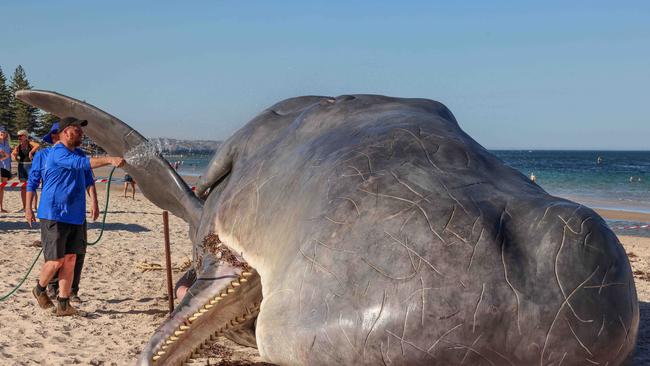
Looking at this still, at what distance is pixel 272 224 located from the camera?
3645mm

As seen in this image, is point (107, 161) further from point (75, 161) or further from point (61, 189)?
point (61, 189)

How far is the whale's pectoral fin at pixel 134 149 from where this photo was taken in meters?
6.32

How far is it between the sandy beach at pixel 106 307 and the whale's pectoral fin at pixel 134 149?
1.10 metres

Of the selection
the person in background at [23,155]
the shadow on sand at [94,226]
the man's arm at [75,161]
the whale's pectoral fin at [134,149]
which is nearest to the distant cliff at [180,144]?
the whale's pectoral fin at [134,149]

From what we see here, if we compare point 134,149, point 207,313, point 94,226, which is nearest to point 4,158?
point 94,226

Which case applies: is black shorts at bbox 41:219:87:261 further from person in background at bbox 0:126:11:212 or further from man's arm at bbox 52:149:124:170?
person in background at bbox 0:126:11:212

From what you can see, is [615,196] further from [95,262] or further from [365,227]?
[365,227]

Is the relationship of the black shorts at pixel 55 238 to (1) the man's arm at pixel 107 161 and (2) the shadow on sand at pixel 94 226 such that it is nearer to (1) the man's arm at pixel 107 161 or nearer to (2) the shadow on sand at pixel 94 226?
(1) the man's arm at pixel 107 161

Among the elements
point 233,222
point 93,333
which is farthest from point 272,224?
point 93,333

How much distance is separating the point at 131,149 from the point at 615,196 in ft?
109

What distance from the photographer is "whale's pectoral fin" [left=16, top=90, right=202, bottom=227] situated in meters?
6.32

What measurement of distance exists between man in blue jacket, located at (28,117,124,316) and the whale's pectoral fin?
26 centimetres

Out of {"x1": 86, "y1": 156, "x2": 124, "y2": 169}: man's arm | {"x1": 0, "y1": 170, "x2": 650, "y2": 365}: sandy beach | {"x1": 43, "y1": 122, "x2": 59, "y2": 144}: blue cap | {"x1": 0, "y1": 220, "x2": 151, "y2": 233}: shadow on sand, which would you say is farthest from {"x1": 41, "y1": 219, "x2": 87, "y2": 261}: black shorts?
{"x1": 0, "y1": 220, "x2": 151, "y2": 233}: shadow on sand

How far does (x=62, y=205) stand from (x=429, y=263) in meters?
4.77
